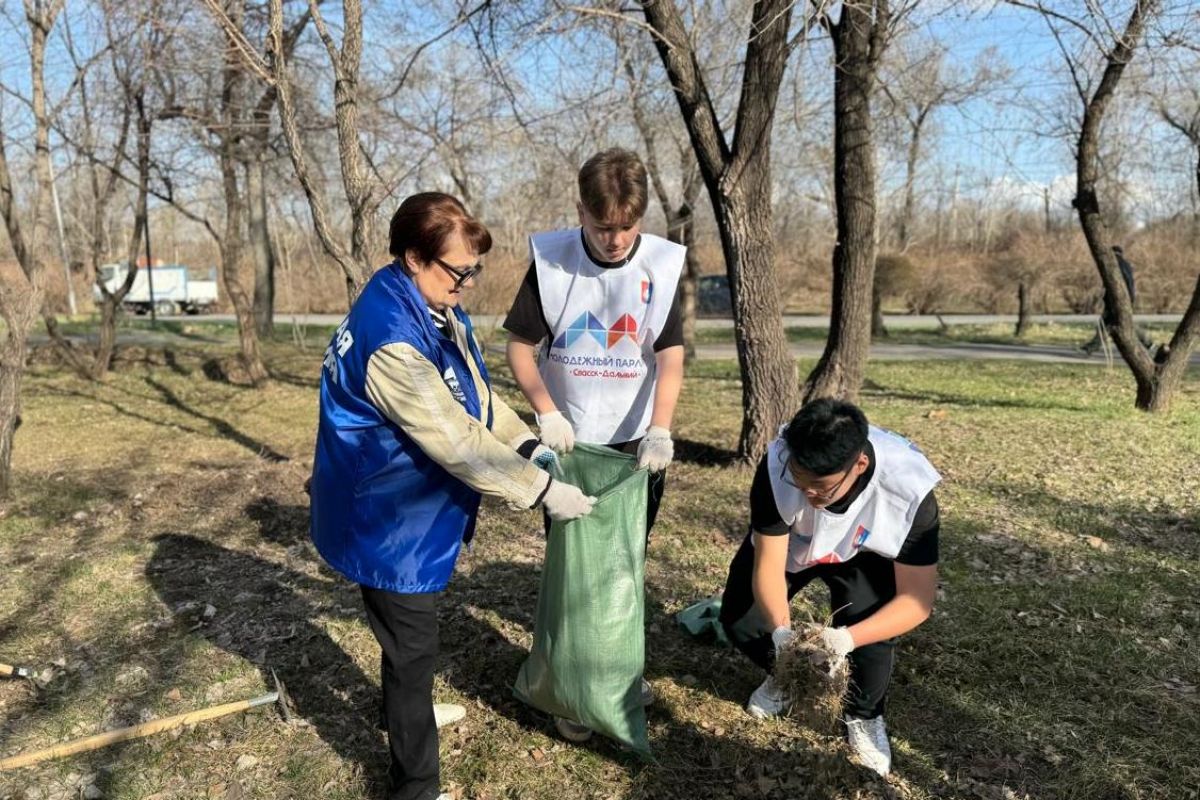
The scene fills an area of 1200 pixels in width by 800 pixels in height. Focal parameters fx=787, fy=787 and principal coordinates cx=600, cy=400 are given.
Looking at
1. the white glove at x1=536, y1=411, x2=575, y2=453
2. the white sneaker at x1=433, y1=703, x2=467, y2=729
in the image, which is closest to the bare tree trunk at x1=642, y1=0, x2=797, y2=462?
the white glove at x1=536, y1=411, x2=575, y2=453

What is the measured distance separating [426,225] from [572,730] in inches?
61.6

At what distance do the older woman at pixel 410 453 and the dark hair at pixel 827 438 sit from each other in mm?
570

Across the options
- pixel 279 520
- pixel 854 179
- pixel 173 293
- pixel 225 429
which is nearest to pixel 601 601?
pixel 279 520

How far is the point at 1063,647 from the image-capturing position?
296cm

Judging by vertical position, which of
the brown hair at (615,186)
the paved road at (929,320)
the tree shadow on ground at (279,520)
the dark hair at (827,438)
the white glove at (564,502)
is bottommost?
the tree shadow on ground at (279,520)

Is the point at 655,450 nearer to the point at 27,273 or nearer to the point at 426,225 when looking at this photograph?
the point at 426,225

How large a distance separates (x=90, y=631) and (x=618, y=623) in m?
2.34

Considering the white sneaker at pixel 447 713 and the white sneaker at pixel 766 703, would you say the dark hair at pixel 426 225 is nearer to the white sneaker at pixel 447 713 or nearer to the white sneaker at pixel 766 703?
the white sneaker at pixel 447 713

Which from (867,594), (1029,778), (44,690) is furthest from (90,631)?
(1029,778)

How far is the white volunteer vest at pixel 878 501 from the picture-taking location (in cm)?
204

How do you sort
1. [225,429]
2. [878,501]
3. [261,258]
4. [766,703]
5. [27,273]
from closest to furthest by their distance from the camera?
1. [878,501]
2. [766,703]
3. [27,273]
4. [225,429]
5. [261,258]

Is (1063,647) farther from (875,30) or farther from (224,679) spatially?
(875,30)

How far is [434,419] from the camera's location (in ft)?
5.61

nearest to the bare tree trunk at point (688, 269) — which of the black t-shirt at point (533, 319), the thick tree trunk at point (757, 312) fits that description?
the thick tree trunk at point (757, 312)
